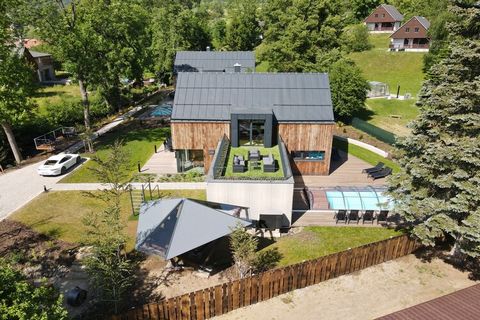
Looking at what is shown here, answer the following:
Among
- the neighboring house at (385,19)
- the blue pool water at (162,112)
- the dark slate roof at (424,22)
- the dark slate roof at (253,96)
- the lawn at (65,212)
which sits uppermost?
the neighboring house at (385,19)

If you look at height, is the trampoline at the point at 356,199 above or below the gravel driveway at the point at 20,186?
above

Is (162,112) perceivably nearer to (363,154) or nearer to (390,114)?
(363,154)

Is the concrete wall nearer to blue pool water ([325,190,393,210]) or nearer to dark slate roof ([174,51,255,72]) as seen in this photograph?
blue pool water ([325,190,393,210])

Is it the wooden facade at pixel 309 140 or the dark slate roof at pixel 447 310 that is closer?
the dark slate roof at pixel 447 310

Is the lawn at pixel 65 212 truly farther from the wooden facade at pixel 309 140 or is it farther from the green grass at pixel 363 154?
the green grass at pixel 363 154

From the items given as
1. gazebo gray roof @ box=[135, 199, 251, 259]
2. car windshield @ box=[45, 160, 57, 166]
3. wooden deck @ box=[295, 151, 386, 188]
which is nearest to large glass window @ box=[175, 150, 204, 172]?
wooden deck @ box=[295, 151, 386, 188]

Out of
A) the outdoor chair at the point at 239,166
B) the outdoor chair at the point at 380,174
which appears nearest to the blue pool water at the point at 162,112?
the outdoor chair at the point at 239,166

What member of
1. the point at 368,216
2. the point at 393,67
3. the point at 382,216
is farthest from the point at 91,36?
the point at 393,67

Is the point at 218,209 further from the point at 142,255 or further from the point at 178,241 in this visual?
the point at 142,255
